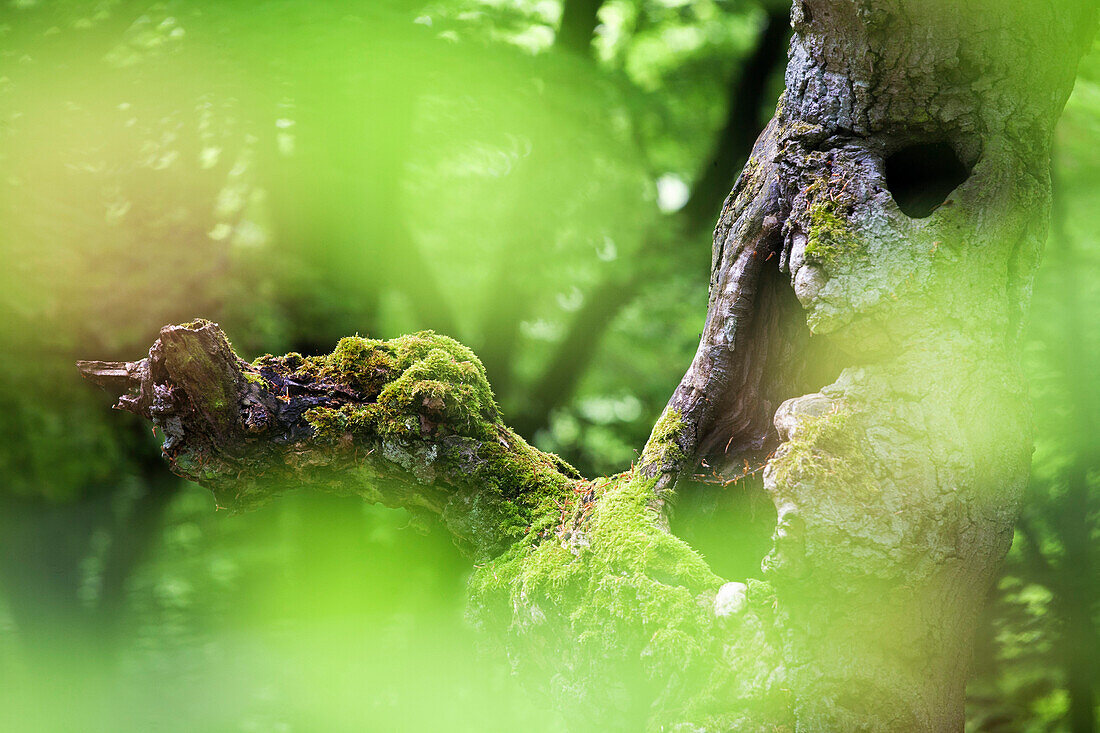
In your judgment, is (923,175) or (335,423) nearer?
(923,175)

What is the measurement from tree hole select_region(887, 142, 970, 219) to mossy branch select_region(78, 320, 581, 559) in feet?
4.92

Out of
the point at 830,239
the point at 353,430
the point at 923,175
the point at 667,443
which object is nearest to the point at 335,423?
the point at 353,430

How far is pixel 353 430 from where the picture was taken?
2510 mm

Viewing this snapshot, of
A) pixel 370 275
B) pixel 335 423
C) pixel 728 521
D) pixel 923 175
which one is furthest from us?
pixel 370 275

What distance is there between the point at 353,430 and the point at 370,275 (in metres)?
2.31

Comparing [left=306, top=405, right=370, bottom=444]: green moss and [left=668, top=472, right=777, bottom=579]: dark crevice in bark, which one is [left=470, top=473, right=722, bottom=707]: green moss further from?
[left=306, top=405, right=370, bottom=444]: green moss

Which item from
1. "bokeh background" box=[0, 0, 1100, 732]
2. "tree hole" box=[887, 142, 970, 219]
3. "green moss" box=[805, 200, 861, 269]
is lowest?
"bokeh background" box=[0, 0, 1100, 732]

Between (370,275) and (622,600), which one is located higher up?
(622,600)

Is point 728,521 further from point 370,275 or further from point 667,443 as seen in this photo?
point 370,275

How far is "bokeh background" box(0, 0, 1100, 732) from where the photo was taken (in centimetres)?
407

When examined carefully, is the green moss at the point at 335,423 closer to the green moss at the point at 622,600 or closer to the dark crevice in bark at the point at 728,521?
the green moss at the point at 622,600

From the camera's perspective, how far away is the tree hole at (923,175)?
2.13 meters

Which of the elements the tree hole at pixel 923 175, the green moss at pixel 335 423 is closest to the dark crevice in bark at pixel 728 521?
the tree hole at pixel 923 175

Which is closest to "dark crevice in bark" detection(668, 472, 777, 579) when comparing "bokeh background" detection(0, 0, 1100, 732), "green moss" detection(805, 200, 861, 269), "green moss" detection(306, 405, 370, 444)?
"green moss" detection(805, 200, 861, 269)
